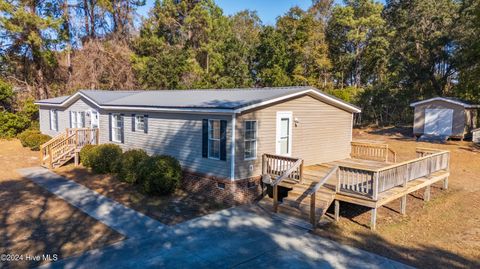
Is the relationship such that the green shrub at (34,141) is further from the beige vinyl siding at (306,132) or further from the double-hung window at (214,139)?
the beige vinyl siding at (306,132)

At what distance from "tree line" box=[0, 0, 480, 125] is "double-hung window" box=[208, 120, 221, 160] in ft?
71.6

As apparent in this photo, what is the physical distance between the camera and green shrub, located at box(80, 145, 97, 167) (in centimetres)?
1620

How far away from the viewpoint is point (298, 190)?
1112 cm

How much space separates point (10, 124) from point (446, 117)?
32.9 m

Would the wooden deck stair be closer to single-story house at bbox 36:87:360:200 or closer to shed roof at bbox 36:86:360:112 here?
single-story house at bbox 36:87:360:200

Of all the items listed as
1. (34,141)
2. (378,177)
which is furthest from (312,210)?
(34,141)

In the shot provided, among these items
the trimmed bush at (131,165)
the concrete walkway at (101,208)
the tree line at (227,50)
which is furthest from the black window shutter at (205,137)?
the tree line at (227,50)

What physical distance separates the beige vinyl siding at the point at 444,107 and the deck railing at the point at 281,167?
1909 cm

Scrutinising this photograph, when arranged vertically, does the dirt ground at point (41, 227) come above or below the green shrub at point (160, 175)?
below

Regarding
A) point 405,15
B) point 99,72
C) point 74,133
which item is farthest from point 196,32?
point 74,133

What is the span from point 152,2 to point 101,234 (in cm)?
3849

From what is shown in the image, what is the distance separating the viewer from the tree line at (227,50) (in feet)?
103

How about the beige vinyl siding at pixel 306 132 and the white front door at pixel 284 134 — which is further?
the white front door at pixel 284 134

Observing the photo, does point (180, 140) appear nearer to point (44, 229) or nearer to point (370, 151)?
point (44, 229)
